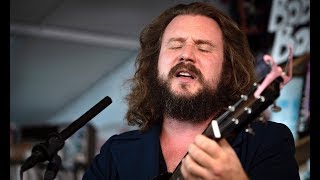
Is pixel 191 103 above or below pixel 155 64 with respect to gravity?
below

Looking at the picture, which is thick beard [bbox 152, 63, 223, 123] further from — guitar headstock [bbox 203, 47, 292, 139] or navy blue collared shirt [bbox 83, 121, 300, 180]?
guitar headstock [bbox 203, 47, 292, 139]

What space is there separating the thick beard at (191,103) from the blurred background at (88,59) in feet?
3.91

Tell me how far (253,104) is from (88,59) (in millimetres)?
2601

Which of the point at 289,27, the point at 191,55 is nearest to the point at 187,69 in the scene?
the point at 191,55

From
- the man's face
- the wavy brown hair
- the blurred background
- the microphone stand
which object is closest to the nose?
the man's face

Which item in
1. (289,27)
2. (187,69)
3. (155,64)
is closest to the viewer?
(187,69)

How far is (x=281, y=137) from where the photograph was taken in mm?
1051

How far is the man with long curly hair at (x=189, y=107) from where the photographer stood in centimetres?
105

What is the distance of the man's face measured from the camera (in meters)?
1.14

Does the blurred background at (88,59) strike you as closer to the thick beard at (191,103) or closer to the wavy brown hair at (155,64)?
the wavy brown hair at (155,64)

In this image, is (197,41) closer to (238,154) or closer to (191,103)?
(191,103)

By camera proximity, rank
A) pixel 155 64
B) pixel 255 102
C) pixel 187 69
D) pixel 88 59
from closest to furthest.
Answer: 1. pixel 255 102
2. pixel 187 69
3. pixel 155 64
4. pixel 88 59

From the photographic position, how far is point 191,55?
3.75ft
